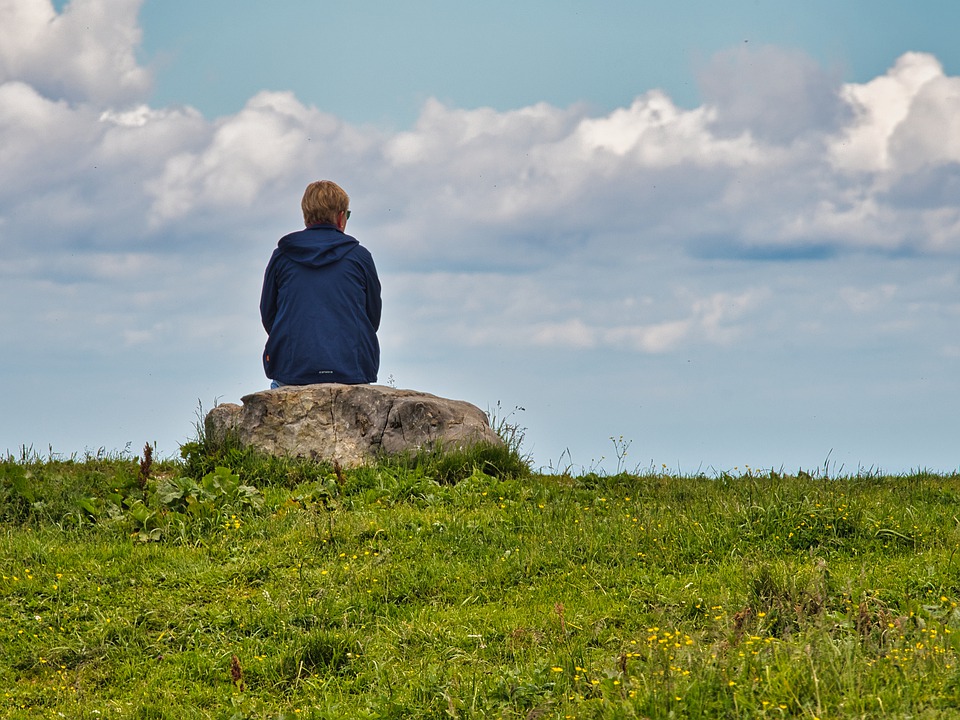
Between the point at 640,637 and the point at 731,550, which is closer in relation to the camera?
the point at 640,637

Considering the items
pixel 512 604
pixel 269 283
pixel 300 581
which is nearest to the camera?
pixel 512 604

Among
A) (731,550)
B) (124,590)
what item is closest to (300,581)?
(124,590)

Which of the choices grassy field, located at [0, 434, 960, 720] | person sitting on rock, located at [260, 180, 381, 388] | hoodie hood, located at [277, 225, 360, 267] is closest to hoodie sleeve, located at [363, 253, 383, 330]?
person sitting on rock, located at [260, 180, 381, 388]

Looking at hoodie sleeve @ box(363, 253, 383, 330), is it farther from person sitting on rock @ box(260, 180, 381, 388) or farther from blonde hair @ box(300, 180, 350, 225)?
blonde hair @ box(300, 180, 350, 225)

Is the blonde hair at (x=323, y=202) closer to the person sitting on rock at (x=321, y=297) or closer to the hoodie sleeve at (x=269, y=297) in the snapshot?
the person sitting on rock at (x=321, y=297)

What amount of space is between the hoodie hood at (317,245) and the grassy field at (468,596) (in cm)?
265

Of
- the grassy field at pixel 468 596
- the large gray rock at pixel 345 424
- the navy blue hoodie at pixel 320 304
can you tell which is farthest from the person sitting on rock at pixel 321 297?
the grassy field at pixel 468 596

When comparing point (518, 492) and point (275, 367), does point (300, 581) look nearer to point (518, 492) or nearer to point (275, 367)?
point (518, 492)

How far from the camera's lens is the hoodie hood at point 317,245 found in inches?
480

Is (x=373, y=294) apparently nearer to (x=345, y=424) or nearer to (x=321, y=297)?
(x=321, y=297)

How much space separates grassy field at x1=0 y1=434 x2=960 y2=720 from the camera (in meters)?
5.65

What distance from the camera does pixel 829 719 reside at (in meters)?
4.89

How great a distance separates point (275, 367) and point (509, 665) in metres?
6.85

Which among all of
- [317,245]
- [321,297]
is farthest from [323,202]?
[321,297]
